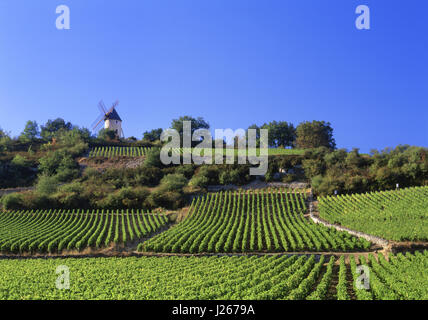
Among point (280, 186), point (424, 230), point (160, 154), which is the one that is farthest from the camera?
point (160, 154)

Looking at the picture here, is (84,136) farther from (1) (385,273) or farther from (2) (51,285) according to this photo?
(1) (385,273)

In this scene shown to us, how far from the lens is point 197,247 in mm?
24094

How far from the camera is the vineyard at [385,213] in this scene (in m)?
22.7

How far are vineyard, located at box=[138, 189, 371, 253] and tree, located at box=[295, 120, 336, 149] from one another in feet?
97.5

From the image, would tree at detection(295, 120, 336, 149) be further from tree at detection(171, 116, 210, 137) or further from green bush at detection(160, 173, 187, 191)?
green bush at detection(160, 173, 187, 191)

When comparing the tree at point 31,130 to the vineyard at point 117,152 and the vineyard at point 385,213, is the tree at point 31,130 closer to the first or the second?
the vineyard at point 117,152

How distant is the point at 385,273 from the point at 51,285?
1357 centimetres

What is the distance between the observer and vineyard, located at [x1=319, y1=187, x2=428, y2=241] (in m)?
22.7

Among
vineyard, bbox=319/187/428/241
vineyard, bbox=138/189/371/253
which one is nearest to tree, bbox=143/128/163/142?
vineyard, bbox=138/189/371/253

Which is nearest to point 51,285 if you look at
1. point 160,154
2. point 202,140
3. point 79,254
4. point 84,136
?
point 79,254

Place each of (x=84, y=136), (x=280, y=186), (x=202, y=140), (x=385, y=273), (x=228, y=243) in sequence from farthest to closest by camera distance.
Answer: (x=202, y=140) → (x=84, y=136) → (x=280, y=186) → (x=228, y=243) → (x=385, y=273)

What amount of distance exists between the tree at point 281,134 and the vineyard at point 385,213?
128 feet

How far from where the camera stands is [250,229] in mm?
28703

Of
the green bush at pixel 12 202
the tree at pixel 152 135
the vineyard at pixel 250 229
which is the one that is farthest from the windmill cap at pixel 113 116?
the vineyard at pixel 250 229
